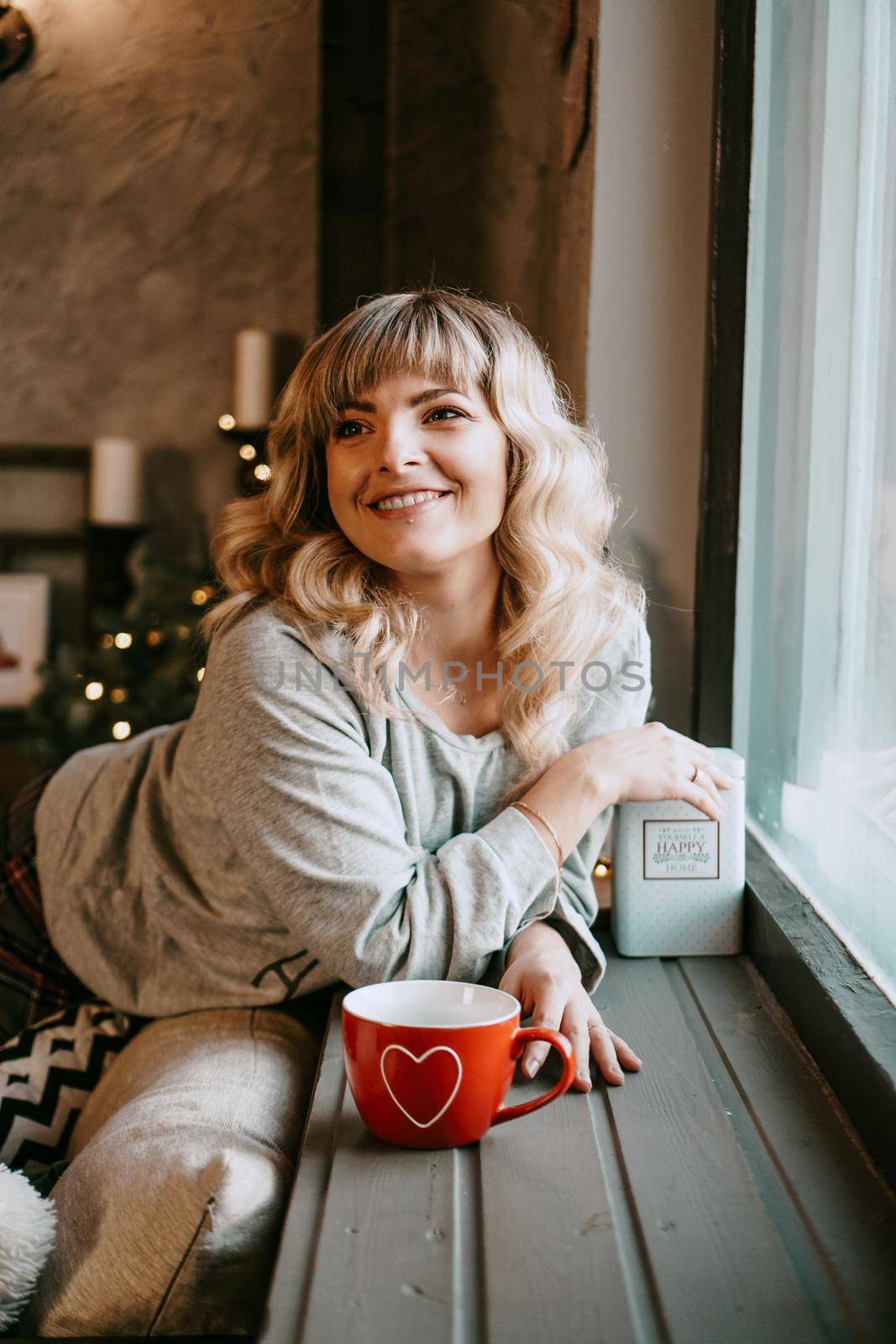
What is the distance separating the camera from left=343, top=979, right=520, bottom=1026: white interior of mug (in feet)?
2.72

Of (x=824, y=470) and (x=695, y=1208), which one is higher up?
(x=824, y=470)

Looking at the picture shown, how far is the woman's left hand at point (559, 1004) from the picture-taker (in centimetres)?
90

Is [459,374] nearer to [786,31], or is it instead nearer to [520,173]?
[786,31]

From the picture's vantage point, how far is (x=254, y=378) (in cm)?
300

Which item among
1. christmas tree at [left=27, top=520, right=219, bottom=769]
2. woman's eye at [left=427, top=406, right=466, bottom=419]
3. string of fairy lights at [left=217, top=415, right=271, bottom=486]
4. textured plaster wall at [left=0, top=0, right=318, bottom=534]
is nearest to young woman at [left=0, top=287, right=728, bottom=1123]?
woman's eye at [left=427, top=406, right=466, bottom=419]

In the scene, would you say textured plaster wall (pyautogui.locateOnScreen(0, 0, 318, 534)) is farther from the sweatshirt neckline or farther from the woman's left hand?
the woman's left hand

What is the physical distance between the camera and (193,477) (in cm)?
324

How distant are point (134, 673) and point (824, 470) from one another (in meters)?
1.90

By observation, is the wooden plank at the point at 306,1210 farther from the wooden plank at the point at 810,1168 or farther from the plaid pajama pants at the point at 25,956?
the plaid pajama pants at the point at 25,956

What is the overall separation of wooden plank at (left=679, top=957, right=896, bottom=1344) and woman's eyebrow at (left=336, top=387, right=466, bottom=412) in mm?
647

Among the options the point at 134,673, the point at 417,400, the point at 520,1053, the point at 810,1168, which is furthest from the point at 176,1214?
the point at 134,673

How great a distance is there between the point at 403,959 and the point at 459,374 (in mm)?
587

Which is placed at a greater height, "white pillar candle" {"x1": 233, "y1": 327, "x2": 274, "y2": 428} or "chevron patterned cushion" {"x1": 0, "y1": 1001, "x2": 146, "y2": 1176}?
"white pillar candle" {"x1": 233, "y1": 327, "x2": 274, "y2": 428}

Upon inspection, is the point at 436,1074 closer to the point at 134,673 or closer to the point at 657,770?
the point at 657,770
